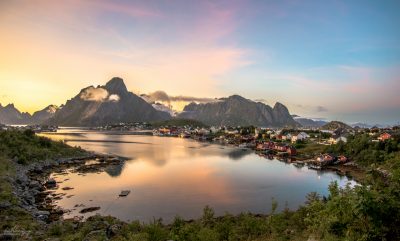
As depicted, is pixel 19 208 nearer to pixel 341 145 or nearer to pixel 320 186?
pixel 320 186

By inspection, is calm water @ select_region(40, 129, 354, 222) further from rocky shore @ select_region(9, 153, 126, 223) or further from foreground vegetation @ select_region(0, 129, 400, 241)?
foreground vegetation @ select_region(0, 129, 400, 241)

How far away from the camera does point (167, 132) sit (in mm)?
196125

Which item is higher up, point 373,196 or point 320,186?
point 373,196

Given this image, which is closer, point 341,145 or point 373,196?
point 373,196

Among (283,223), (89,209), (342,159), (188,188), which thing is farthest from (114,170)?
(342,159)

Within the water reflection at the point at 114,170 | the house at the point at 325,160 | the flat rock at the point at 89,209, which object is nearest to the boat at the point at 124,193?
the flat rock at the point at 89,209

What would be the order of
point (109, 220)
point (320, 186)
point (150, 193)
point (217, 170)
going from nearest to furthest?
point (109, 220) → point (150, 193) → point (320, 186) → point (217, 170)

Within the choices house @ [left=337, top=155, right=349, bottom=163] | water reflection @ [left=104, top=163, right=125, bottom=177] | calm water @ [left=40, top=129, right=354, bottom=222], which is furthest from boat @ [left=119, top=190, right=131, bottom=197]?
house @ [left=337, top=155, right=349, bottom=163]

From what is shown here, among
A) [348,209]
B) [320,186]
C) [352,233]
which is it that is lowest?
[320,186]

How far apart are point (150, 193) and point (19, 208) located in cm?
1659

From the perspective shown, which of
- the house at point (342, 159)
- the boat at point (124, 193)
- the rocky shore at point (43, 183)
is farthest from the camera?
the house at point (342, 159)

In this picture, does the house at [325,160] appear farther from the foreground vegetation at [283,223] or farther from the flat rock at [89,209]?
the flat rock at [89,209]

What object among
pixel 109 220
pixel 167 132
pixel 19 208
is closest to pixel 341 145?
pixel 109 220

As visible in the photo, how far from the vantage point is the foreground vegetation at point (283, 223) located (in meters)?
8.42
